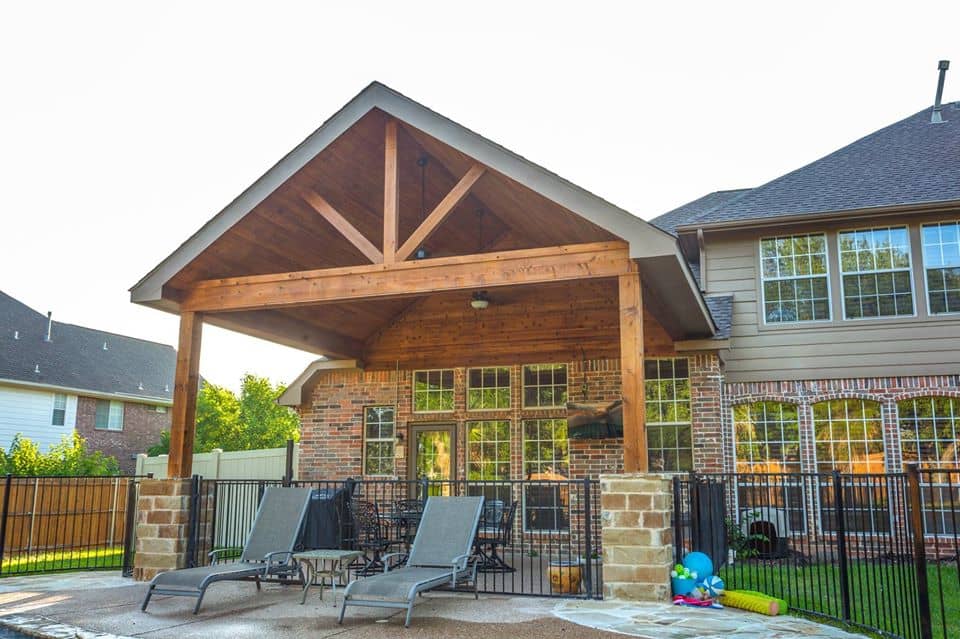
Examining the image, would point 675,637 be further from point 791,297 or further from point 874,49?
point 874,49

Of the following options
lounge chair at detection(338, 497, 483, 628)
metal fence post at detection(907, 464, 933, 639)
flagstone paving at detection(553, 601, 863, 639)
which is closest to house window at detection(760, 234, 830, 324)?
flagstone paving at detection(553, 601, 863, 639)

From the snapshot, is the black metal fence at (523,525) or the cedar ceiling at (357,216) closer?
the black metal fence at (523,525)

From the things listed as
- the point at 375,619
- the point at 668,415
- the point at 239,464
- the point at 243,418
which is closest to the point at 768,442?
the point at 668,415

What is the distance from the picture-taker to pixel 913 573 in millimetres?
5586

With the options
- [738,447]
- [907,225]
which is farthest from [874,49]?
[738,447]

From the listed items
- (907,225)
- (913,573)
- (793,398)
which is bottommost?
(913,573)

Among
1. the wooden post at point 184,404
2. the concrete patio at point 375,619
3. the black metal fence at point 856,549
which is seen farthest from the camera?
the wooden post at point 184,404

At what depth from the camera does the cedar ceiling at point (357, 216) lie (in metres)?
8.89

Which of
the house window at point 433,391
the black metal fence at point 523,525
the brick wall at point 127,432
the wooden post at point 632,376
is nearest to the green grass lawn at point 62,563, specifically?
the black metal fence at point 523,525

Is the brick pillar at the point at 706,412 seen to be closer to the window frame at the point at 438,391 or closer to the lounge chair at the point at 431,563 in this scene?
the window frame at the point at 438,391

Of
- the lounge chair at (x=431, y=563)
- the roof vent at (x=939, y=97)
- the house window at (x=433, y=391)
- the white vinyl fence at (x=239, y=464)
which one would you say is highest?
the roof vent at (x=939, y=97)

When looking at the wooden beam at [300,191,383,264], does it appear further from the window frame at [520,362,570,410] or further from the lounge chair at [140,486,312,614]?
the window frame at [520,362,570,410]

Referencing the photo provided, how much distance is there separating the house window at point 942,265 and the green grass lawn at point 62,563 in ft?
38.3

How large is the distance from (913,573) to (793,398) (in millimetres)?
6015
